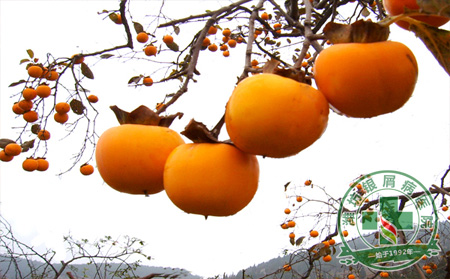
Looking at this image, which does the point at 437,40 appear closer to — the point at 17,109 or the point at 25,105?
the point at 25,105

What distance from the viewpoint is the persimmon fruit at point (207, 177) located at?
68cm

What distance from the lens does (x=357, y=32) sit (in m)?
0.66

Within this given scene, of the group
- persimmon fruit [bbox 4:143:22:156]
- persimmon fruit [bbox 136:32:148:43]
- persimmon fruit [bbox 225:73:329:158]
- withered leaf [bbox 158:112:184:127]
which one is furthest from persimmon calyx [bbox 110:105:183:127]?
persimmon fruit [bbox 136:32:148:43]

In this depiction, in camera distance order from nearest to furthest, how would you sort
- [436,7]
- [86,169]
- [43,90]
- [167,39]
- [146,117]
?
[436,7] → [146,117] → [43,90] → [86,169] → [167,39]

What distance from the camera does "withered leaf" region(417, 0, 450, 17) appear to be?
0.53m

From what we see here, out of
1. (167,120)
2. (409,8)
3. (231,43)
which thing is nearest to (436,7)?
(409,8)

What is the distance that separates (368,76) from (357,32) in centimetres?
12

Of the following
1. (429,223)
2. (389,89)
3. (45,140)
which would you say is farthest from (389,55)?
(429,223)

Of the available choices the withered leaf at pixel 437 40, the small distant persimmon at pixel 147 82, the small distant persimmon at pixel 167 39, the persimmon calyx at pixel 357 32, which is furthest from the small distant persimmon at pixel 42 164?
the withered leaf at pixel 437 40

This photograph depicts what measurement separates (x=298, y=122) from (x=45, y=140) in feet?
7.94

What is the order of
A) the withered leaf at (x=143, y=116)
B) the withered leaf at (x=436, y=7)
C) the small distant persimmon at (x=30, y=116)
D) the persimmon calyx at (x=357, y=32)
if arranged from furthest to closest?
the small distant persimmon at (x=30, y=116) < the withered leaf at (x=143, y=116) < the persimmon calyx at (x=357, y=32) < the withered leaf at (x=436, y=7)

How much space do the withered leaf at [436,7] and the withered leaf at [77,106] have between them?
221cm

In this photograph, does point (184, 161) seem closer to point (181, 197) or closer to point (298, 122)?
point (181, 197)

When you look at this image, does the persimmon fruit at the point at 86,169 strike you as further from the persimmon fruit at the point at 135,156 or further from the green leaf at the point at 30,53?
the persimmon fruit at the point at 135,156
